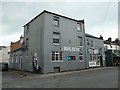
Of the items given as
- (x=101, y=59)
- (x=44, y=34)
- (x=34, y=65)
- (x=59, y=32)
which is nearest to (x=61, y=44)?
(x=59, y=32)

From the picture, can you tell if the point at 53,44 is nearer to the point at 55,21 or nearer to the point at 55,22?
the point at 55,22

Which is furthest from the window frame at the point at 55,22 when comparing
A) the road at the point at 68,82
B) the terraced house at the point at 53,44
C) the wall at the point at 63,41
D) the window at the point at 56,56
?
the road at the point at 68,82

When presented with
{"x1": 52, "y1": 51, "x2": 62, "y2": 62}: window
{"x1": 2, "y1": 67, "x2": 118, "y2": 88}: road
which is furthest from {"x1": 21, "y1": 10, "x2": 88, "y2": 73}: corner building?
{"x1": 2, "y1": 67, "x2": 118, "y2": 88}: road

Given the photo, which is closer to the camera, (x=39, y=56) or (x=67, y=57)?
(x=39, y=56)

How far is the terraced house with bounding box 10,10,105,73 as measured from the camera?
23188 mm

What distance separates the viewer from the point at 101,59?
35500 millimetres

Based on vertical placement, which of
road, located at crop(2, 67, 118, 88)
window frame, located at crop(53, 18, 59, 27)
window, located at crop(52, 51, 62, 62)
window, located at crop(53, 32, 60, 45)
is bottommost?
road, located at crop(2, 67, 118, 88)

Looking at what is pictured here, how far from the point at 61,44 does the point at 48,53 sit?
3078mm

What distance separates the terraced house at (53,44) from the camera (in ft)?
76.1

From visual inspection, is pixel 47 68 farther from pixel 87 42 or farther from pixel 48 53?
pixel 87 42

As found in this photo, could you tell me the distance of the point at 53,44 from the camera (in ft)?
78.8

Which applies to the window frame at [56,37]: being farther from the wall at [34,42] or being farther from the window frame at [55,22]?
the wall at [34,42]

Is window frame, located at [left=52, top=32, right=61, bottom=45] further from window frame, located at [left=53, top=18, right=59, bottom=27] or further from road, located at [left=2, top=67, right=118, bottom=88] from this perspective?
road, located at [left=2, top=67, right=118, bottom=88]

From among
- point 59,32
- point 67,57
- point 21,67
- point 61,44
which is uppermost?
point 59,32
